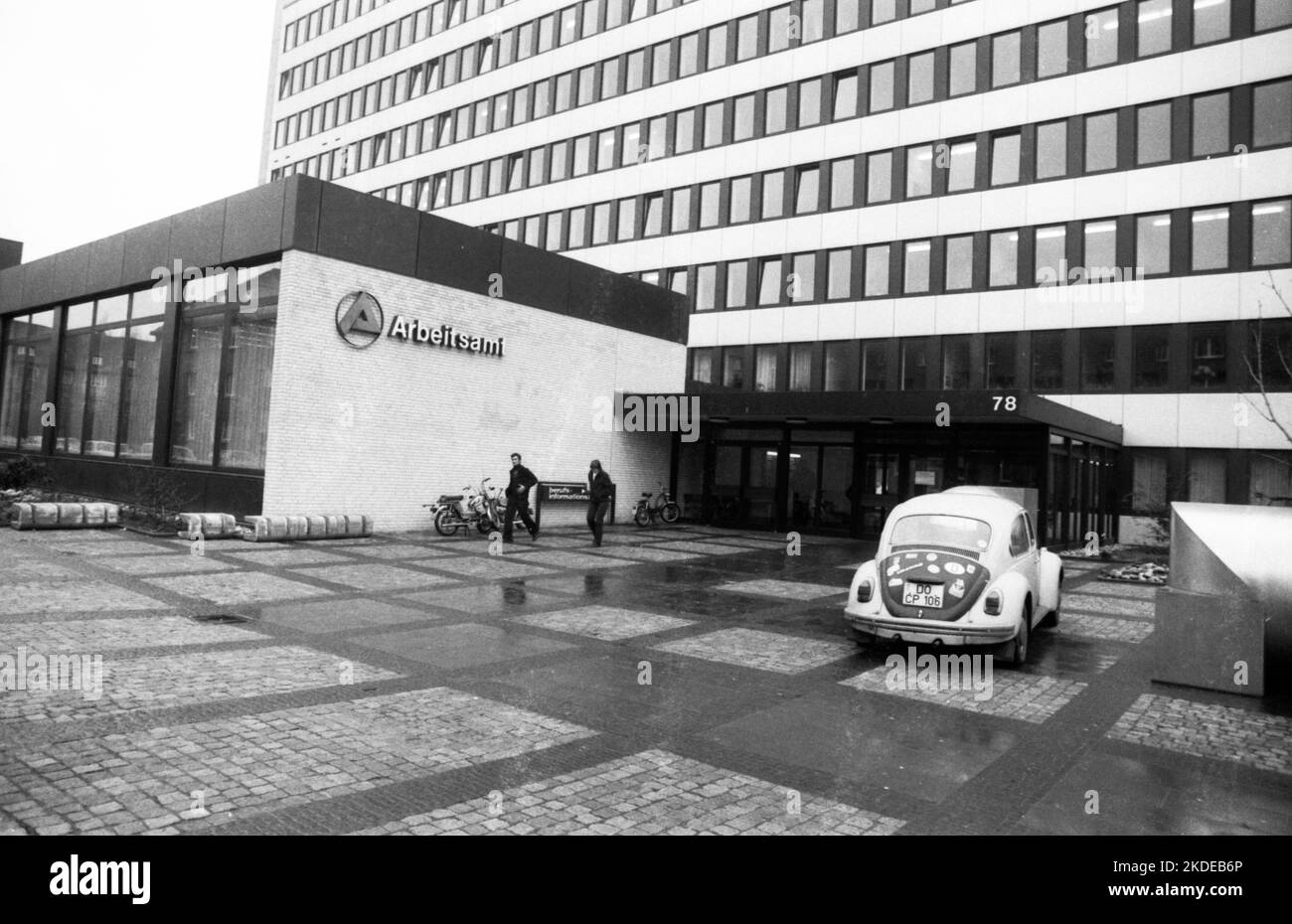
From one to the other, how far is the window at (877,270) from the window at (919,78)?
16.9ft

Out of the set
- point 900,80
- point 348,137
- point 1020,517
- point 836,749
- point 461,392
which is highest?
point 348,137

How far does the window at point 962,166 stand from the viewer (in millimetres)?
27594

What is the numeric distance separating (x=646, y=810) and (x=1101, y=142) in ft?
92.3

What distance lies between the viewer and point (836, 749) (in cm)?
539

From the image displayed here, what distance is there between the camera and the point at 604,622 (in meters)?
9.39

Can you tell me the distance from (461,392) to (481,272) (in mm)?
3003

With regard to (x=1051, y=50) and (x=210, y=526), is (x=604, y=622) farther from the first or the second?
(x=1051, y=50)

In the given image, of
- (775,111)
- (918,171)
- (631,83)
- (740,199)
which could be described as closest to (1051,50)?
(918,171)

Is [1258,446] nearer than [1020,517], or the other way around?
[1020,517]

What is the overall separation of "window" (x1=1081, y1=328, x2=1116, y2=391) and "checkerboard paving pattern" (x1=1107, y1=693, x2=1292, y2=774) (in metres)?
21.1

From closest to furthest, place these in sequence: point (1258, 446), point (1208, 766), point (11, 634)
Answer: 1. point (1208, 766)
2. point (11, 634)
3. point (1258, 446)

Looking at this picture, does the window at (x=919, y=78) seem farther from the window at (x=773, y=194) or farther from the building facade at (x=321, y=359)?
the building facade at (x=321, y=359)
